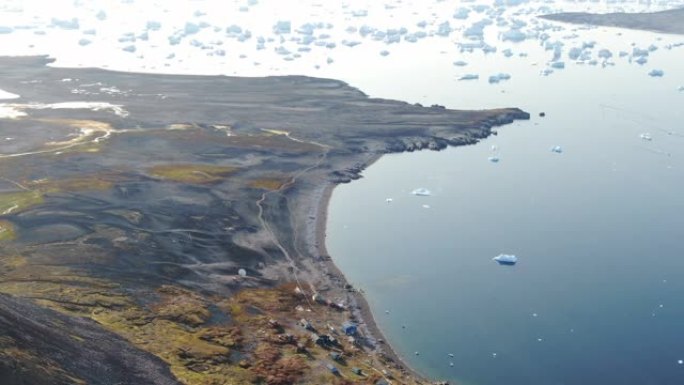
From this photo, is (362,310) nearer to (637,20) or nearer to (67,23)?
(637,20)

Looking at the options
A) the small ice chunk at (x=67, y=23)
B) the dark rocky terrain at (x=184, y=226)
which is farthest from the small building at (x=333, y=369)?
the small ice chunk at (x=67, y=23)

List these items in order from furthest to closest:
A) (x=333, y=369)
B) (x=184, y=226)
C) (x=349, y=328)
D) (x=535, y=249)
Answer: (x=535, y=249), (x=184, y=226), (x=349, y=328), (x=333, y=369)

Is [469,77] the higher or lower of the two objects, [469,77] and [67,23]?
the lower

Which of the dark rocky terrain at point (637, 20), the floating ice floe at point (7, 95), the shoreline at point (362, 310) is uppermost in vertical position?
the dark rocky terrain at point (637, 20)

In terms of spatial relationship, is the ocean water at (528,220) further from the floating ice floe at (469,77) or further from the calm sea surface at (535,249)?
the floating ice floe at (469,77)

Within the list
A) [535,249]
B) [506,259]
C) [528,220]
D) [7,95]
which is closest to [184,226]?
[506,259]

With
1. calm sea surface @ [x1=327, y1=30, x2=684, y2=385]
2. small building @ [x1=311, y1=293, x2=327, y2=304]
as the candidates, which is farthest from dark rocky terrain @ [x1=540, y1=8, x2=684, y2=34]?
small building @ [x1=311, y1=293, x2=327, y2=304]
